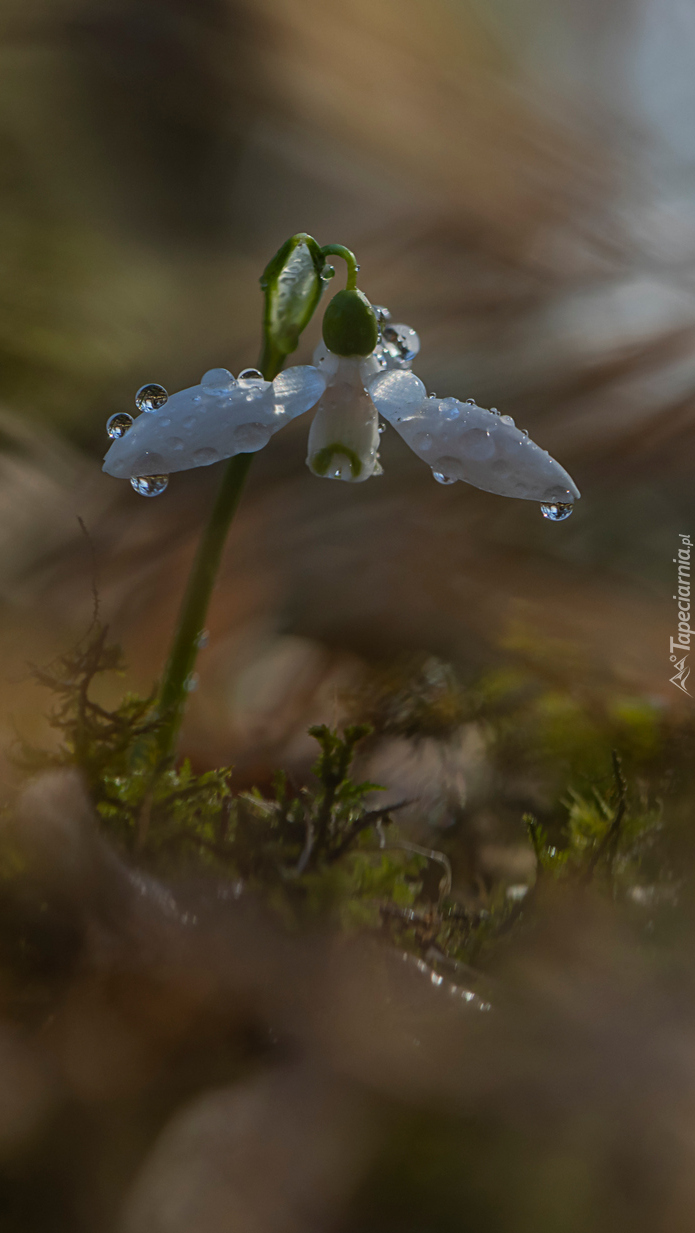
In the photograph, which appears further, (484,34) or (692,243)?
(484,34)

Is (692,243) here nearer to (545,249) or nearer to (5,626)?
(545,249)

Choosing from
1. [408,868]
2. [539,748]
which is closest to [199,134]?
[539,748]

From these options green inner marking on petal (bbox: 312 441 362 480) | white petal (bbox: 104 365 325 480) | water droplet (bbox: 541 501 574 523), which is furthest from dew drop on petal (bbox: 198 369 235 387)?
water droplet (bbox: 541 501 574 523)

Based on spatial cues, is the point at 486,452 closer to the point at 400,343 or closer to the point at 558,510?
the point at 558,510

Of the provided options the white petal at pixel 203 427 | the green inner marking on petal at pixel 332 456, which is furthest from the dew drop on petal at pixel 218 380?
the green inner marking on petal at pixel 332 456

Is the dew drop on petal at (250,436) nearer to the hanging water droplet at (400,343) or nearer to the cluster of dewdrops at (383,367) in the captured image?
the cluster of dewdrops at (383,367)

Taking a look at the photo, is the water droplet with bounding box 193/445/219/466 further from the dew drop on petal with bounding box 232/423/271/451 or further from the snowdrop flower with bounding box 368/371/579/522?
the snowdrop flower with bounding box 368/371/579/522
